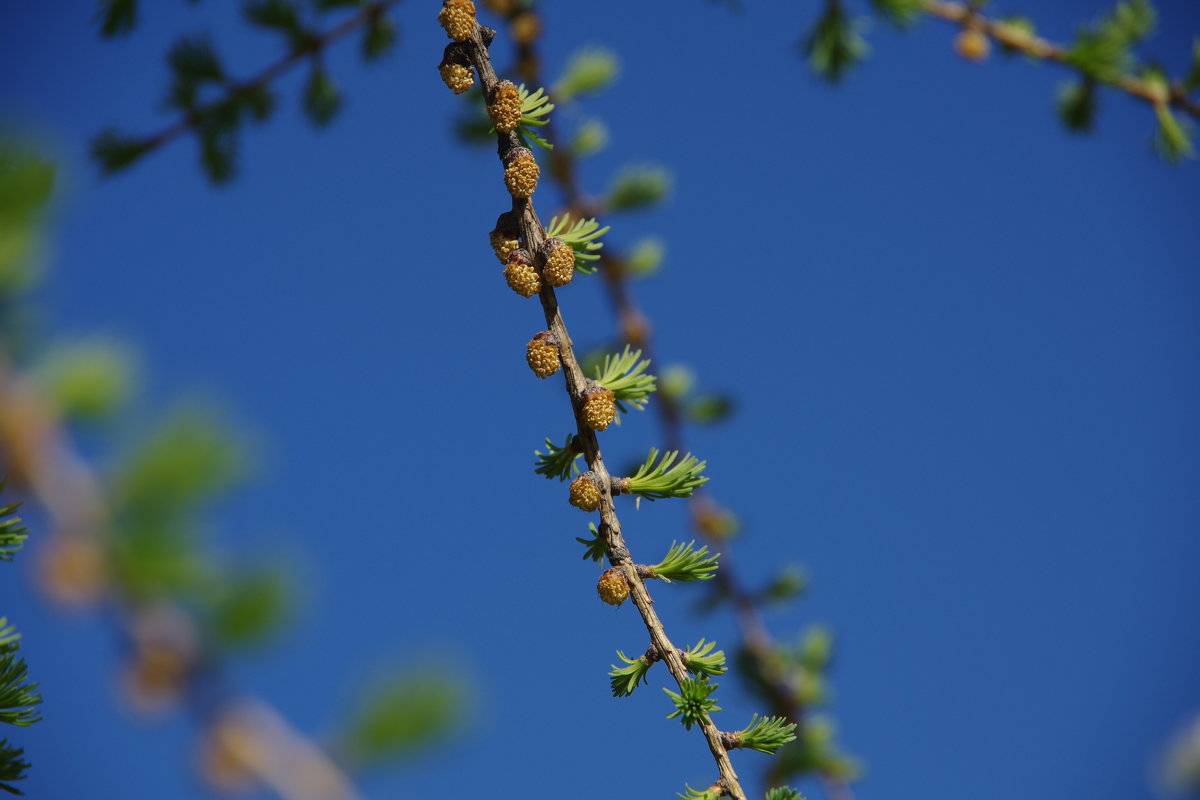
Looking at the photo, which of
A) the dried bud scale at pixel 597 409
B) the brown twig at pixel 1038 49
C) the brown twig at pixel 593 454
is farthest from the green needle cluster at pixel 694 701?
the brown twig at pixel 1038 49

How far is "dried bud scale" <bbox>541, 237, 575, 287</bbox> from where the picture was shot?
89 cm

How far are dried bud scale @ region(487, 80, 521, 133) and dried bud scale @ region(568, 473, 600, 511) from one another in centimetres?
37

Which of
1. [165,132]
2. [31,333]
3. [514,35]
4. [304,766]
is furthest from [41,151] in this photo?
[514,35]

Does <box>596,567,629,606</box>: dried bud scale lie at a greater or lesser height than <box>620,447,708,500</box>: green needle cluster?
lesser

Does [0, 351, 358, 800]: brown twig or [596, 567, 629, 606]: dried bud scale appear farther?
[596, 567, 629, 606]: dried bud scale

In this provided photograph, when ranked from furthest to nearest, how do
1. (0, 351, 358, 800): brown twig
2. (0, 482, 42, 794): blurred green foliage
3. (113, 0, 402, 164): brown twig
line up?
(113, 0, 402, 164): brown twig, (0, 482, 42, 794): blurred green foliage, (0, 351, 358, 800): brown twig

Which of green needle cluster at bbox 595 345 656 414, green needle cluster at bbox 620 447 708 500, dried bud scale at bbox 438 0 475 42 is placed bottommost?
green needle cluster at bbox 620 447 708 500

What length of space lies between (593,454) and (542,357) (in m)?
0.12

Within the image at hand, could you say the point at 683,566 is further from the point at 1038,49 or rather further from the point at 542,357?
the point at 1038,49

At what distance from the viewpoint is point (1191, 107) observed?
154 cm

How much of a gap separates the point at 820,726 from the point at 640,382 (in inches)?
43.8

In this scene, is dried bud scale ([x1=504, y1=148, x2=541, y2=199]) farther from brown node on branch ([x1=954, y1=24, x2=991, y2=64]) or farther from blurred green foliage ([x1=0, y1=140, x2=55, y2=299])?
brown node on branch ([x1=954, y1=24, x2=991, y2=64])

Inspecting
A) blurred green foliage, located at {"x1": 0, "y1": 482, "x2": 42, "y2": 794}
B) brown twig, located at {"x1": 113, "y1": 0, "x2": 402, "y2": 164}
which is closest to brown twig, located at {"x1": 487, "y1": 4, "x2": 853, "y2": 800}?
brown twig, located at {"x1": 113, "y1": 0, "x2": 402, "y2": 164}

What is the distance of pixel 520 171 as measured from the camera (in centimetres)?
87
